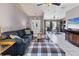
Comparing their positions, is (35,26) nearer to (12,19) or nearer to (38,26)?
(38,26)

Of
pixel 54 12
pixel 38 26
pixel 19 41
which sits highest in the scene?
pixel 54 12

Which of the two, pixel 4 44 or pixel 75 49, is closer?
pixel 4 44

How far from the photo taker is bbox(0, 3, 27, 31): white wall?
185cm

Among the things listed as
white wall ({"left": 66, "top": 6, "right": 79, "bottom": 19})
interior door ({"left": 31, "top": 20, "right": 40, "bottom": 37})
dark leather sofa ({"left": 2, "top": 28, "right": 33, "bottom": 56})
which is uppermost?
white wall ({"left": 66, "top": 6, "right": 79, "bottom": 19})

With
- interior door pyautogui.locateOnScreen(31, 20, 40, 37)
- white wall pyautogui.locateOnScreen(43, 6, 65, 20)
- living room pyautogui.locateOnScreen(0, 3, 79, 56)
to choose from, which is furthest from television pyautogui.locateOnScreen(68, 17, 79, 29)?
interior door pyautogui.locateOnScreen(31, 20, 40, 37)

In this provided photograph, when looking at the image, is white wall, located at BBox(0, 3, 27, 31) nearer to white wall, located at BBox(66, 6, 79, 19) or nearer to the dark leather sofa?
the dark leather sofa

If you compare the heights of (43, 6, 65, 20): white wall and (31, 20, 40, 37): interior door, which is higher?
(43, 6, 65, 20): white wall

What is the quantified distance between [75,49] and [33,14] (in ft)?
3.01

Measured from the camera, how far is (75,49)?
186 cm

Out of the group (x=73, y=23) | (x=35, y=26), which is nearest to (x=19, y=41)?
(x=35, y=26)

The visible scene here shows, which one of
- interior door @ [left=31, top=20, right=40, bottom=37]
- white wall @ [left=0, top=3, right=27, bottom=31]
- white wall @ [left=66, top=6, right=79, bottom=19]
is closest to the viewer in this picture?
white wall @ [left=66, top=6, right=79, bottom=19]

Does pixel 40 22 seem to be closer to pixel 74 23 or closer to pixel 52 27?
pixel 52 27

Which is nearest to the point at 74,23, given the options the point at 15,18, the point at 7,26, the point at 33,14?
the point at 33,14

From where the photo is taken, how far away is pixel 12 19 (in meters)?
2.01
